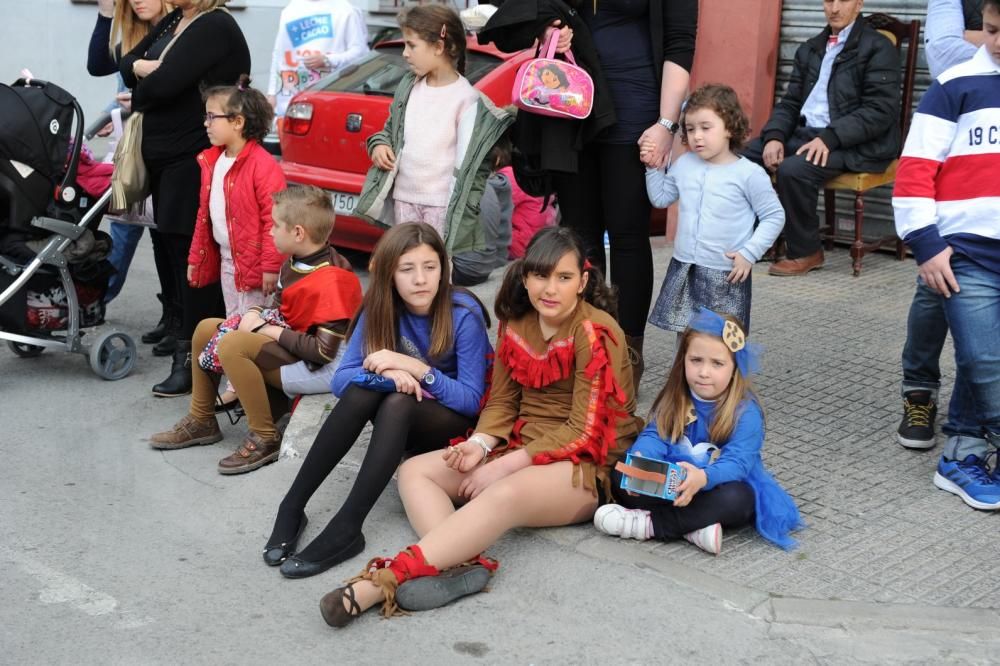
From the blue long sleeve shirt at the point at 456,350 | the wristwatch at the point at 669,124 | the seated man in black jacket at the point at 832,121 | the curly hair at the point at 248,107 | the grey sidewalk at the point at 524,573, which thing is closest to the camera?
the grey sidewalk at the point at 524,573

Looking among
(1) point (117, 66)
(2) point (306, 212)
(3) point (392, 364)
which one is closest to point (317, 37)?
(1) point (117, 66)

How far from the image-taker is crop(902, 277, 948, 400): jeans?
497 cm

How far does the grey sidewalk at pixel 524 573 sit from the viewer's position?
3662mm

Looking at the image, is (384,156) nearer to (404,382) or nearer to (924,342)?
(404,382)

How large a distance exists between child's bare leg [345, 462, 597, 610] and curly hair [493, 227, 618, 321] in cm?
61

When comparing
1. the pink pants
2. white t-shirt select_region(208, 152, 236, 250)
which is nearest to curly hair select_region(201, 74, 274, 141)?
white t-shirt select_region(208, 152, 236, 250)

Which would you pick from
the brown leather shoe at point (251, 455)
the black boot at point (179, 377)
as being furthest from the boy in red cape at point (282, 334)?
the black boot at point (179, 377)

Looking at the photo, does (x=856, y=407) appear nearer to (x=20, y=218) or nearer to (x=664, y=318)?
(x=664, y=318)

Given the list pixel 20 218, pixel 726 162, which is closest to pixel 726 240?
pixel 726 162

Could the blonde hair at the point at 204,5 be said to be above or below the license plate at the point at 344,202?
above

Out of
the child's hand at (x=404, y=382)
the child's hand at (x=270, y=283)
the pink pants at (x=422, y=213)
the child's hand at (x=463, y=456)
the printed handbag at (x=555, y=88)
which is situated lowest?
the child's hand at (x=463, y=456)

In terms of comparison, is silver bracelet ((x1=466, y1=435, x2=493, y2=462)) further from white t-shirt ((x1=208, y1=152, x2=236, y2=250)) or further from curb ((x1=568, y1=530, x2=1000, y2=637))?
white t-shirt ((x1=208, y1=152, x2=236, y2=250))

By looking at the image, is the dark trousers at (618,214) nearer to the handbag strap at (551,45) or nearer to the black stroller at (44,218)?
the handbag strap at (551,45)

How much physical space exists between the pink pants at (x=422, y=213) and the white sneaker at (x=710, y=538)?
1.89m
